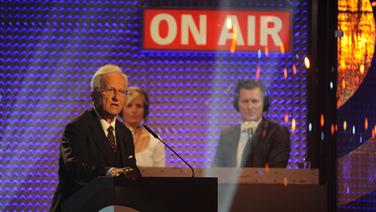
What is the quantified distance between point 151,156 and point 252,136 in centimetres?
88

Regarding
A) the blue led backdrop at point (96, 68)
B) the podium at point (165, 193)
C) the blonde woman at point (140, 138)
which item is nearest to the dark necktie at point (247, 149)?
the blue led backdrop at point (96, 68)

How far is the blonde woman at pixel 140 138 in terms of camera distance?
18.5 ft

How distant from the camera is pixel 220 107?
5.79m

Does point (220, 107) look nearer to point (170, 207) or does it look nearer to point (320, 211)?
point (320, 211)

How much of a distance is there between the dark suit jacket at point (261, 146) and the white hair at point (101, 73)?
1001 millimetres

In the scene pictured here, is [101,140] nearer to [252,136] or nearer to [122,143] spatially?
[122,143]

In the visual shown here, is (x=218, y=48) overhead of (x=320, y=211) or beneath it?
overhead

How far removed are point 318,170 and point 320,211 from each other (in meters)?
0.35

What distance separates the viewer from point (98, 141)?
5.05 metres

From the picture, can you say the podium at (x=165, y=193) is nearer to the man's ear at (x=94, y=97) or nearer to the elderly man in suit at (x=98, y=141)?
the elderly man in suit at (x=98, y=141)

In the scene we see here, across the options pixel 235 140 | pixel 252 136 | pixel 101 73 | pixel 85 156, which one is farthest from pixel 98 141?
pixel 252 136

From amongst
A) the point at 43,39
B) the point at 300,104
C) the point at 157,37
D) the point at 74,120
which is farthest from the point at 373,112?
the point at 43,39

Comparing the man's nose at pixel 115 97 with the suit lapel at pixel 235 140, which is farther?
the suit lapel at pixel 235 140

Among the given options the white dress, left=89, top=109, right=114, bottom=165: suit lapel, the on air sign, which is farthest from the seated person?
left=89, top=109, right=114, bottom=165: suit lapel
